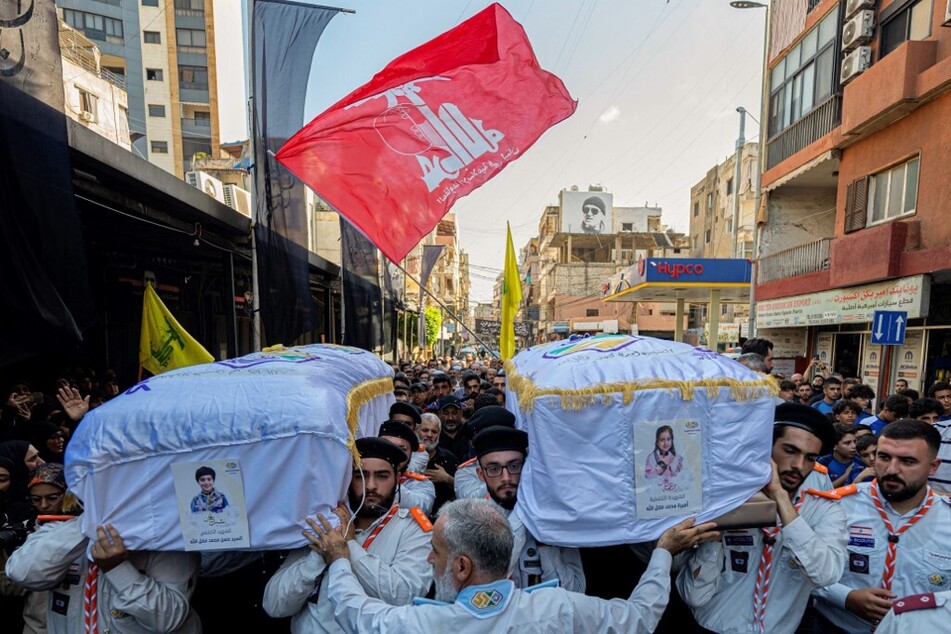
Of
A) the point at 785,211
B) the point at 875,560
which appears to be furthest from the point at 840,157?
the point at 875,560

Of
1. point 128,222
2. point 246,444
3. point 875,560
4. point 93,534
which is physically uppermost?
point 128,222

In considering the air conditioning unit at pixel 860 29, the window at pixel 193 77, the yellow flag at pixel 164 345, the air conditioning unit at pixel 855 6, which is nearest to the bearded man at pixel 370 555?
the yellow flag at pixel 164 345

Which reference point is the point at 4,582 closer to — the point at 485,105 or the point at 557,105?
the point at 485,105

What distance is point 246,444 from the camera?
6.39 ft

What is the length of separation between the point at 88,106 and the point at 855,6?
2795 centimetres

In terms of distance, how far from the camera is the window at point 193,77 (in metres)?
Result: 34.1

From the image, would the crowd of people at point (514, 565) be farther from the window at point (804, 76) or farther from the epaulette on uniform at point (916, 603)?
the window at point (804, 76)

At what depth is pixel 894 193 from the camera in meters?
9.41

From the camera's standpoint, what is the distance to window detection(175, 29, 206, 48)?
3403 centimetres

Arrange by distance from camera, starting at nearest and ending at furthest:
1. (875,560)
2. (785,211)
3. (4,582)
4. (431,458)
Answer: (875,560) → (4,582) → (431,458) → (785,211)

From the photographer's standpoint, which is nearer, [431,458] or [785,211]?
[431,458]

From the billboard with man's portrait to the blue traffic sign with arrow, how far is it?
38.1 meters

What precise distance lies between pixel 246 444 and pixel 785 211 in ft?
50.3

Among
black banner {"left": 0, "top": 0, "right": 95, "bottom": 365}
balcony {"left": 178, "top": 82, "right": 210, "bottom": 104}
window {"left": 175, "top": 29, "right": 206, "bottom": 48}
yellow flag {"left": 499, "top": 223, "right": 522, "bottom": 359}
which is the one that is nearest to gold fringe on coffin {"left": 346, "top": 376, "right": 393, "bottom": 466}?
yellow flag {"left": 499, "top": 223, "right": 522, "bottom": 359}
